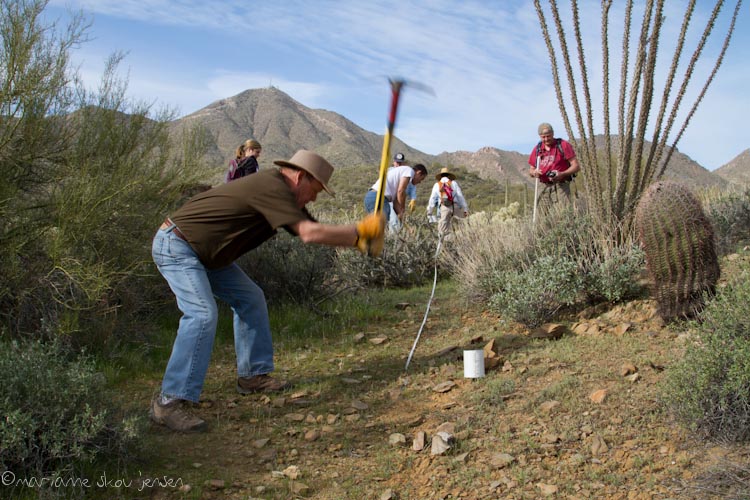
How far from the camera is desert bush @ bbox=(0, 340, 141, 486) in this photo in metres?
3.36

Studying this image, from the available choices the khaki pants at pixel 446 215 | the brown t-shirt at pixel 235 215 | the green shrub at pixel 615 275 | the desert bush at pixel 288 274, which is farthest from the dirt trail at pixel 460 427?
the khaki pants at pixel 446 215

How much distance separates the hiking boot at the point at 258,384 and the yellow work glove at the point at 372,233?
173 cm

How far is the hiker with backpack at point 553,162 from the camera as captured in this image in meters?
8.66

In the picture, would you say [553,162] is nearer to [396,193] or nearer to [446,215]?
[396,193]

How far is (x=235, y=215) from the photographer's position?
4.15m

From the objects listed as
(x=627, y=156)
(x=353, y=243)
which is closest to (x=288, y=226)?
(x=353, y=243)

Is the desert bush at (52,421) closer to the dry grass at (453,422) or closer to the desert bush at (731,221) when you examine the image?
the dry grass at (453,422)

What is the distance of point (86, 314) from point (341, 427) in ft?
8.62

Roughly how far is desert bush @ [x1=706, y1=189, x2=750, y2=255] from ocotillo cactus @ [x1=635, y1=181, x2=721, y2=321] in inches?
98.6

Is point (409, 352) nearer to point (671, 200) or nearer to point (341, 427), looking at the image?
point (341, 427)

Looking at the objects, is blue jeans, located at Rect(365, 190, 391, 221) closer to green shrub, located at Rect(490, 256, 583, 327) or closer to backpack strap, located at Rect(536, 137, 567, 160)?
backpack strap, located at Rect(536, 137, 567, 160)

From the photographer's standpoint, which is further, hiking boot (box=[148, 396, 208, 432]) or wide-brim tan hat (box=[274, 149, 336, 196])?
hiking boot (box=[148, 396, 208, 432])

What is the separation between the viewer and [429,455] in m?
3.94

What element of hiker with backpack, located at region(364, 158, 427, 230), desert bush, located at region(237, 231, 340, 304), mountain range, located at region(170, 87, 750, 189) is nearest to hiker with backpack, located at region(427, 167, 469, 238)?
hiker with backpack, located at region(364, 158, 427, 230)
